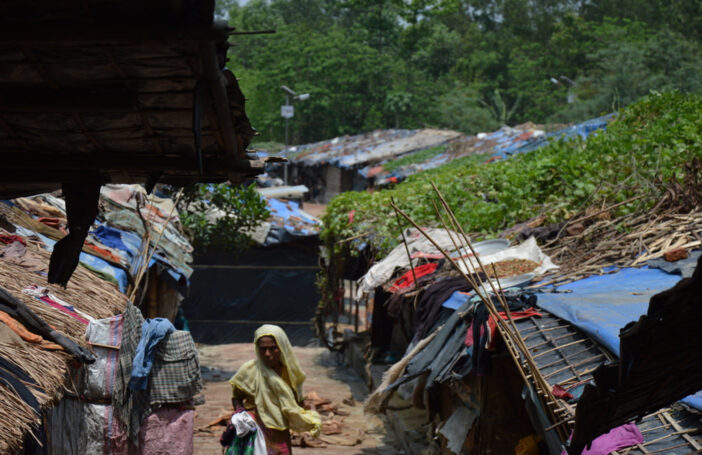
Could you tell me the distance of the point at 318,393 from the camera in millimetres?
13797

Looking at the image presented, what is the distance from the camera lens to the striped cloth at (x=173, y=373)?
7.61m

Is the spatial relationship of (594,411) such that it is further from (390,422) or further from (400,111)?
(400,111)

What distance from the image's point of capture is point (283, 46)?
45.7m

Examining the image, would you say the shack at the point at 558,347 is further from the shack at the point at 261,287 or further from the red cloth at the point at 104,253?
the shack at the point at 261,287

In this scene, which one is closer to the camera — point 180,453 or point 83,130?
point 83,130

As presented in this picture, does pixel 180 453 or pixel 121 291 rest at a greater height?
pixel 121 291

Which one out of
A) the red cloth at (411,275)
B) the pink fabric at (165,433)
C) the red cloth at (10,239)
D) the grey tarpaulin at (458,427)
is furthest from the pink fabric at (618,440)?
the red cloth at (10,239)

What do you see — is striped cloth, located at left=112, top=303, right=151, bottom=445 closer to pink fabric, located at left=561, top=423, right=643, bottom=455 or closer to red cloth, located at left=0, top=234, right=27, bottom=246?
red cloth, located at left=0, top=234, right=27, bottom=246

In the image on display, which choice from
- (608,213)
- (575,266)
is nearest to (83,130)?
(575,266)

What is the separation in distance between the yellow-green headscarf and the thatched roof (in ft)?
10.4

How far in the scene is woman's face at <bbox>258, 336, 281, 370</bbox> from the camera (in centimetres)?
696

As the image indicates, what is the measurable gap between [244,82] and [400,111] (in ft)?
35.9

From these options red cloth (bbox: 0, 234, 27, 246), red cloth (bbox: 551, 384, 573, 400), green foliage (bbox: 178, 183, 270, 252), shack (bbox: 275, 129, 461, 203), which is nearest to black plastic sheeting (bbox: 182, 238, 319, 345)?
green foliage (bbox: 178, 183, 270, 252)

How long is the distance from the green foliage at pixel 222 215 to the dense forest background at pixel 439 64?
23.8 m
